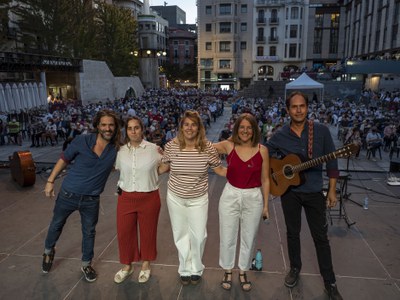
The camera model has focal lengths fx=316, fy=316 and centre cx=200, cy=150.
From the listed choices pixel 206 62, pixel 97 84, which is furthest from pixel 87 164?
pixel 206 62

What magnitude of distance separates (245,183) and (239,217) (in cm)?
42

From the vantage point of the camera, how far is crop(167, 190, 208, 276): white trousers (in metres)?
3.33

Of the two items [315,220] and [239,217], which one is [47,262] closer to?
[239,217]

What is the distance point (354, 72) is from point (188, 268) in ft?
101

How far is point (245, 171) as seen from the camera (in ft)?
10.5

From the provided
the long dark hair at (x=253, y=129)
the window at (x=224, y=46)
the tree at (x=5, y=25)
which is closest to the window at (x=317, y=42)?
the window at (x=224, y=46)

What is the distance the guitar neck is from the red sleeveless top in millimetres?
395

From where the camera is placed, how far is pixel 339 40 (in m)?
53.3

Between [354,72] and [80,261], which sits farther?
[354,72]

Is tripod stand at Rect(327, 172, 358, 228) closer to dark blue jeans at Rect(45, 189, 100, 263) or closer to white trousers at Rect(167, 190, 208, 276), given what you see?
white trousers at Rect(167, 190, 208, 276)

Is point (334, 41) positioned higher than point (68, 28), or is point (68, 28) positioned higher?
point (334, 41)

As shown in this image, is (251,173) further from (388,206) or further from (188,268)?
(388,206)

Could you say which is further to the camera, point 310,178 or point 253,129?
point 310,178

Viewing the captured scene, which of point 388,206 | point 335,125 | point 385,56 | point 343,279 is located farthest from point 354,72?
point 343,279
